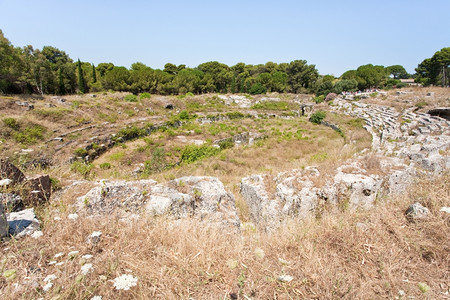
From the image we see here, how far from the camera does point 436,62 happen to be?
4162 centimetres

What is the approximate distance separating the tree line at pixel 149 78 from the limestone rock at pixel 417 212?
31.4 metres

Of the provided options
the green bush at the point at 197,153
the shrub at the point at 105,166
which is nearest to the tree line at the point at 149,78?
the shrub at the point at 105,166

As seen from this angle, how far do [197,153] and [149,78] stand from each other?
3637cm

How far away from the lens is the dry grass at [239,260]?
2.21 m

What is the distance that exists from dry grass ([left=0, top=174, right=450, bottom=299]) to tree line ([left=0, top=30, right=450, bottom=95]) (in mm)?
28381

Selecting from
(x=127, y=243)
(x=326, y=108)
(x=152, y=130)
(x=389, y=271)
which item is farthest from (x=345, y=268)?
(x=326, y=108)

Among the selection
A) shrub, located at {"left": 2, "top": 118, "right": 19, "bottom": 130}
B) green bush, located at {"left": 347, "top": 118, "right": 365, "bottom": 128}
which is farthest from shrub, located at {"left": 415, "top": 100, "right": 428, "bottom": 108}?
shrub, located at {"left": 2, "top": 118, "right": 19, "bottom": 130}

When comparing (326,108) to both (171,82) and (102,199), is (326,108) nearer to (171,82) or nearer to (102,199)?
(171,82)

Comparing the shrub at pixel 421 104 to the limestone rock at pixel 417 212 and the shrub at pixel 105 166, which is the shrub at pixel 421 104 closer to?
the limestone rock at pixel 417 212

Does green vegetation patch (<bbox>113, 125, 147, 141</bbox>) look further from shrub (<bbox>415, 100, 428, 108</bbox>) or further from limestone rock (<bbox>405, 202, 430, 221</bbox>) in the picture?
shrub (<bbox>415, 100, 428, 108</bbox>)

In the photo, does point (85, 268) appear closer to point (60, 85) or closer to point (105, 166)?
point (105, 166)

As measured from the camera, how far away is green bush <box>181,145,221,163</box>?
14531 millimetres

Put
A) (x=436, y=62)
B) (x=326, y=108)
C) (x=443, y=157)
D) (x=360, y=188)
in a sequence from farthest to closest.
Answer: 1. (x=436, y=62)
2. (x=326, y=108)
3. (x=443, y=157)
4. (x=360, y=188)

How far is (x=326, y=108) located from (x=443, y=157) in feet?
105
